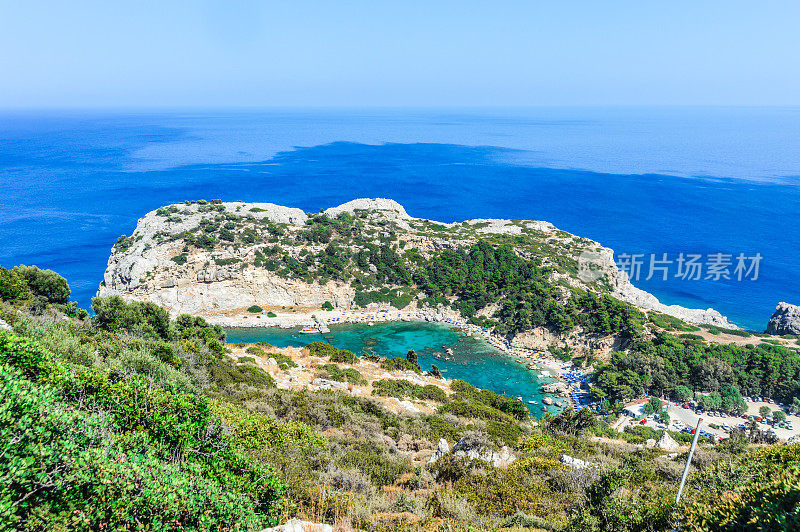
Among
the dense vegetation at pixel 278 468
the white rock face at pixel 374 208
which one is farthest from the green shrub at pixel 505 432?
the white rock face at pixel 374 208

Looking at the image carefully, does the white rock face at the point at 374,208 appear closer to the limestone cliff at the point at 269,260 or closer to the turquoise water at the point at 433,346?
the limestone cliff at the point at 269,260

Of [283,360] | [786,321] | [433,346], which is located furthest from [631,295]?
[283,360]

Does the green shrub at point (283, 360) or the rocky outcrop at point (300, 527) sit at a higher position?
the rocky outcrop at point (300, 527)

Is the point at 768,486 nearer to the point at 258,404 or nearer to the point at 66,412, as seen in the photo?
the point at 66,412

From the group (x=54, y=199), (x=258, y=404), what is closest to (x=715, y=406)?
(x=258, y=404)

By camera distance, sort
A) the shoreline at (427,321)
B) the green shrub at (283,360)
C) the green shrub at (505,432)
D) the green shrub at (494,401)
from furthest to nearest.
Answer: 1. the shoreline at (427,321)
2. the green shrub at (283,360)
3. the green shrub at (494,401)
4. the green shrub at (505,432)

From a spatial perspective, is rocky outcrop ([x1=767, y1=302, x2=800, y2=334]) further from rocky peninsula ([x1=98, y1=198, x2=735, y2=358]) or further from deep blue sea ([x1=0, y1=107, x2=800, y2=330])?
rocky peninsula ([x1=98, y1=198, x2=735, y2=358])
